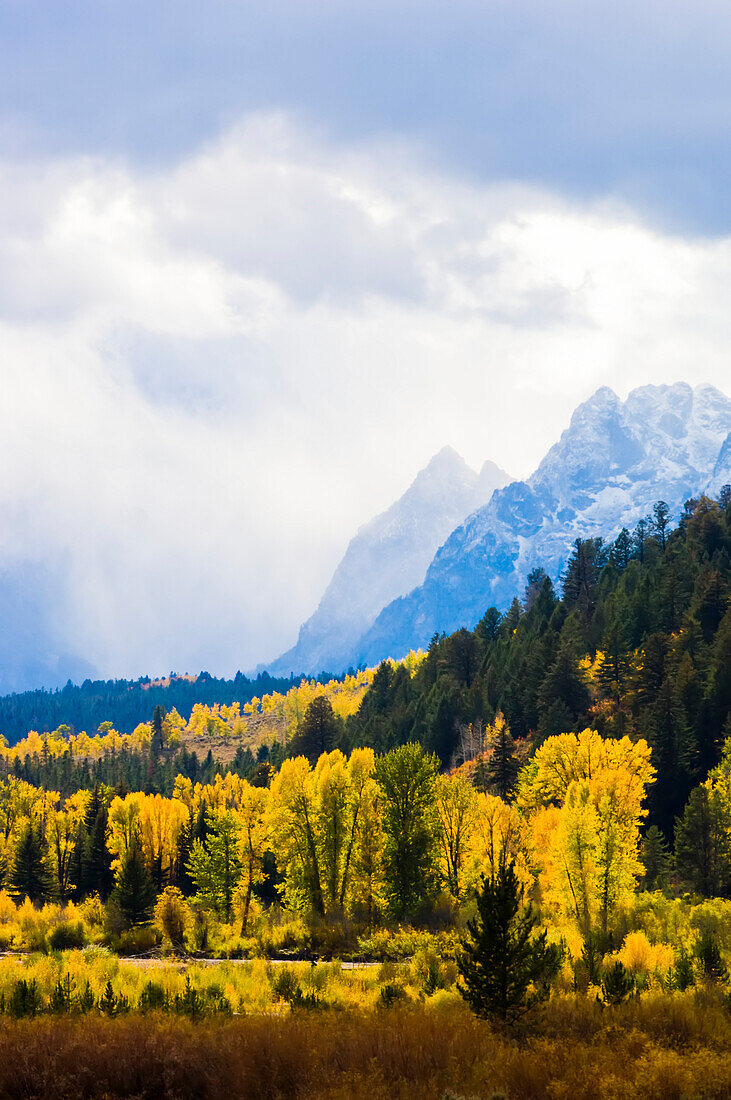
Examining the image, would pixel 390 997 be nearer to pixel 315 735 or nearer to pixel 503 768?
pixel 503 768

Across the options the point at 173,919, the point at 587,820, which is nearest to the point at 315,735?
the point at 173,919

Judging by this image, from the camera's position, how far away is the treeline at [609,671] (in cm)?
6128

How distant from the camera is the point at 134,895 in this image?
46.8m

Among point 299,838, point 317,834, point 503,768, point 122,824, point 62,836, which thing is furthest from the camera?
point 62,836

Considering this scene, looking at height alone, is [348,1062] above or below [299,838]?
above

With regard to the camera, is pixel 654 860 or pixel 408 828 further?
pixel 654 860

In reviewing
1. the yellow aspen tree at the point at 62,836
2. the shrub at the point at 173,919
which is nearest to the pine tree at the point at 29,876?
the yellow aspen tree at the point at 62,836

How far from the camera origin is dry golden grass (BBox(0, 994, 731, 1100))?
35.1 ft

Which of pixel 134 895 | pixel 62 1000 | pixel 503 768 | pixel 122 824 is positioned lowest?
pixel 134 895

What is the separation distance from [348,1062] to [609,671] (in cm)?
7106

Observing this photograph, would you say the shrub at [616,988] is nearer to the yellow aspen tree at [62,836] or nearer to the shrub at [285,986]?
the shrub at [285,986]

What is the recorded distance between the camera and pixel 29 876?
65.6 meters

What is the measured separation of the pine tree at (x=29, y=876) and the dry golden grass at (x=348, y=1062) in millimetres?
60186

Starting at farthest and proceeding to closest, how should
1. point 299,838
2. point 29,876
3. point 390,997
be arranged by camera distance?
point 29,876 → point 299,838 → point 390,997
